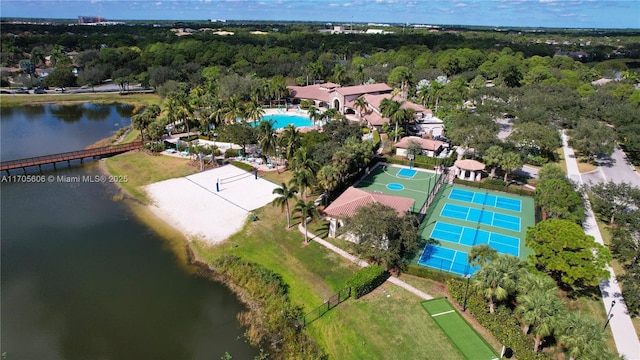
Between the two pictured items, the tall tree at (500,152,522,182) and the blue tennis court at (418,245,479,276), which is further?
the tall tree at (500,152,522,182)

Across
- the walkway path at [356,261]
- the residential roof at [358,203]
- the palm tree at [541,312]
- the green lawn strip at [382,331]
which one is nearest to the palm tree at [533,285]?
the palm tree at [541,312]

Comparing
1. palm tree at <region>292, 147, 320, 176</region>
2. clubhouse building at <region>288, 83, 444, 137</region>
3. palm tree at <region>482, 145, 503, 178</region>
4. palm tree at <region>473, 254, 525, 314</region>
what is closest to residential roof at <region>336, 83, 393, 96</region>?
clubhouse building at <region>288, 83, 444, 137</region>

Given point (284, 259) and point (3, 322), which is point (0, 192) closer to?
point (3, 322)

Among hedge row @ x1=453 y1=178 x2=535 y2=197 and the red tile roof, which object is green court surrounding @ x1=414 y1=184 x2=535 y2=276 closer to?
hedge row @ x1=453 y1=178 x2=535 y2=197

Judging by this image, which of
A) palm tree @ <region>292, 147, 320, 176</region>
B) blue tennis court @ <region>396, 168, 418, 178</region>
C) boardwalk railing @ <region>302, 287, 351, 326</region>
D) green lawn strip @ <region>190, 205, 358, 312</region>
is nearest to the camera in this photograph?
boardwalk railing @ <region>302, 287, 351, 326</region>

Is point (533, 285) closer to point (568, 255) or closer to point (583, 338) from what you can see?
point (583, 338)

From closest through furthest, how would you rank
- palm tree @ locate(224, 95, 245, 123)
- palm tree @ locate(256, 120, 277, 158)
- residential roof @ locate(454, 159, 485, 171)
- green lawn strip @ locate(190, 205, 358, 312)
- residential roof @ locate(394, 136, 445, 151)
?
1. green lawn strip @ locate(190, 205, 358, 312)
2. residential roof @ locate(454, 159, 485, 171)
3. palm tree @ locate(256, 120, 277, 158)
4. residential roof @ locate(394, 136, 445, 151)
5. palm tree @ locate(224, 95, 245, 123)

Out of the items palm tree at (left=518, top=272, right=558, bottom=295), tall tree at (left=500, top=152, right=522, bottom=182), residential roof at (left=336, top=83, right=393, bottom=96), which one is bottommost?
palm tree at (left=518, top=272, right=558, bottom=295)

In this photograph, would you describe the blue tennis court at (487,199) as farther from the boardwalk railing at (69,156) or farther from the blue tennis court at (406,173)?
the boardwalk railing at (69,156)
